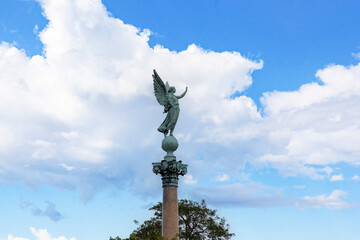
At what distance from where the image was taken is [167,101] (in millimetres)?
33500

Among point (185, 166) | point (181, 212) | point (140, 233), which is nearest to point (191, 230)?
point (181, 212)

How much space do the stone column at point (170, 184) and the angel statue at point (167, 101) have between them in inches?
51.6

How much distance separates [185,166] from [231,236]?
21.4 m

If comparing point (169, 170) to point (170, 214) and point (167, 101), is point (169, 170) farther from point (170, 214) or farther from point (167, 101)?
point (167, 101)

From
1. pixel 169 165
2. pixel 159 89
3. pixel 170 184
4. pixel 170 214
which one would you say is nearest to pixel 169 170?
pixel 169 165

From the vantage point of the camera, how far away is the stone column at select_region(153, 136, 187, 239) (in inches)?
1163

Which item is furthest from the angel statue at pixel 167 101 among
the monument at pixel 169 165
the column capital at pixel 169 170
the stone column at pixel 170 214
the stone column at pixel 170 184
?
the stone column at pixel 170 214

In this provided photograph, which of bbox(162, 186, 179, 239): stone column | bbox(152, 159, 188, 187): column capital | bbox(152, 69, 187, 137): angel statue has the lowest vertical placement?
bbox(162, 186, 179, 239): stone column

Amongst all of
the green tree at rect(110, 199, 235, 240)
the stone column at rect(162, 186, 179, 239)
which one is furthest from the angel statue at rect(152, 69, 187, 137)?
the green tree at rect(110, 199, 235, 240)

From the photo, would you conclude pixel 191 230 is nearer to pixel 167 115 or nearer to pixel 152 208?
pixel 152 208

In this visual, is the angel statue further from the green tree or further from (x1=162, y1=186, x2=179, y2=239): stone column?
the green tree

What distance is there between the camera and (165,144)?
3166cm

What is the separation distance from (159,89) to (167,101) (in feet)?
4.71

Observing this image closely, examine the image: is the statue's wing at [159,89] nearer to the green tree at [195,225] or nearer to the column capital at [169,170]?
the column capital at [169,170]
